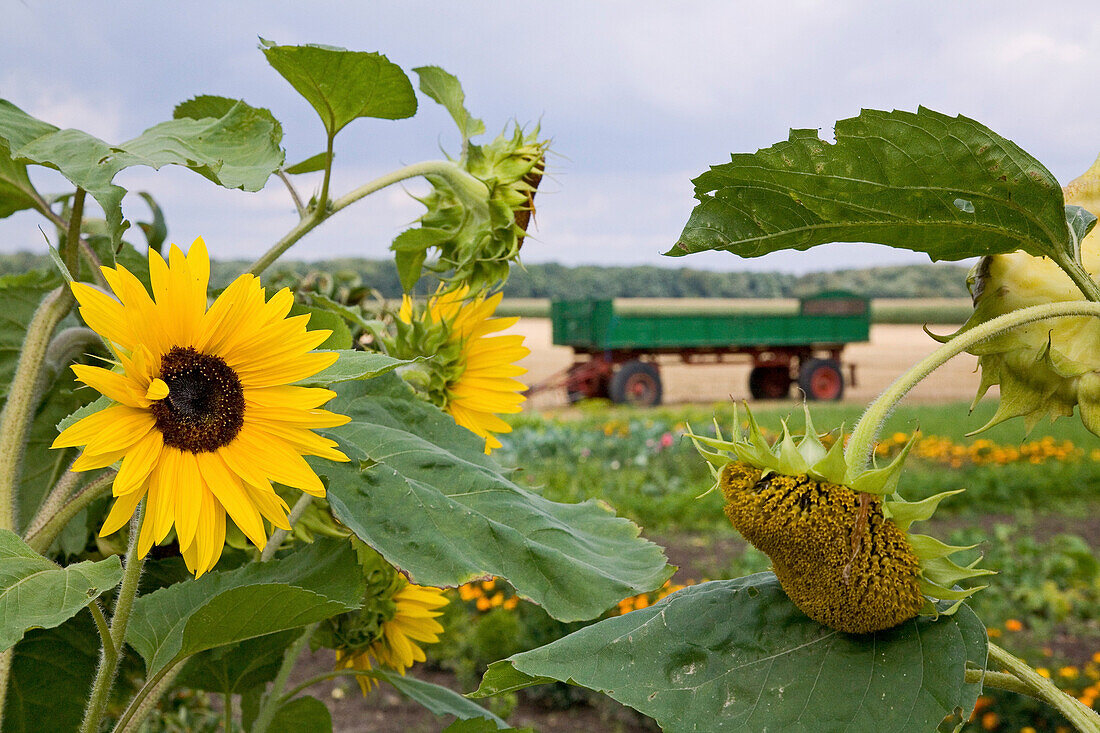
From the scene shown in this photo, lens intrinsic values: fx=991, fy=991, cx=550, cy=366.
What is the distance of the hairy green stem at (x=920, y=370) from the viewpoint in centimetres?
52

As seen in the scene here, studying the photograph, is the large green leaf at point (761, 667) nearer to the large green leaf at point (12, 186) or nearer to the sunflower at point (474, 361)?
the sunflower at point (474, 361)

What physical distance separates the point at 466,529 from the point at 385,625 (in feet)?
1.23

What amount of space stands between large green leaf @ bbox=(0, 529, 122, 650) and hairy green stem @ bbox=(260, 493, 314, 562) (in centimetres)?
19

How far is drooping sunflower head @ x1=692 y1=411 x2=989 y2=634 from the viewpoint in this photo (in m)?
0.52

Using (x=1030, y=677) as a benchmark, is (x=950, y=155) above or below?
above

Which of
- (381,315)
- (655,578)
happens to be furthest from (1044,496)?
(655,578)

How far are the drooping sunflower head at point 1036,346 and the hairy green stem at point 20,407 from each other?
2.13 feet

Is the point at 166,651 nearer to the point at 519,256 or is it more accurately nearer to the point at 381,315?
the point at 519,256

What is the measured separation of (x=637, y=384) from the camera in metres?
14.2

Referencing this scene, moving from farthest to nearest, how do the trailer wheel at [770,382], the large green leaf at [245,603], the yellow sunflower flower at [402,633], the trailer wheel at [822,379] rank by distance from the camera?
the trailer wheel at [770,382] < the trailer wheel at [822,379] < the yellow sunflower flower at [402,633] < the large green leaf at [245,603]

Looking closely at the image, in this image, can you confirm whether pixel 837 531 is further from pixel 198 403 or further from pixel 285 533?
pixel 285 533

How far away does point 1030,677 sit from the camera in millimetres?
578

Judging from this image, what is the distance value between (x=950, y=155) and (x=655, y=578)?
1.11ft

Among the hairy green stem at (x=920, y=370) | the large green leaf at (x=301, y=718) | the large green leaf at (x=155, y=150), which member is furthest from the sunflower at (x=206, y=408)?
the large green leaf at (x=301, y=718)
